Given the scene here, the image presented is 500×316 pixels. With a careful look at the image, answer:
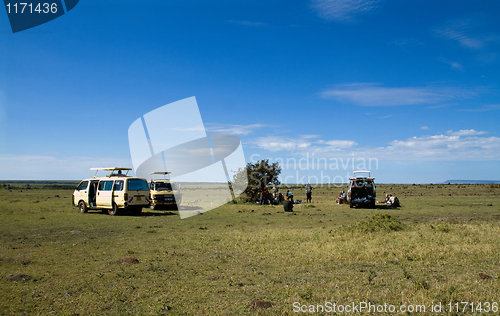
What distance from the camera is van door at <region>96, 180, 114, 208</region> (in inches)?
846

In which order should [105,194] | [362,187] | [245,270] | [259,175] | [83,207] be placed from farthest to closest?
[259,175] → [362,187] → [83,207] → [105,194] → [245,270]

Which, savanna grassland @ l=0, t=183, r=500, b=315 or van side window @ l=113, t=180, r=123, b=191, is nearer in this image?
savanna grassland @ l=0, t=183, r=500, b=315

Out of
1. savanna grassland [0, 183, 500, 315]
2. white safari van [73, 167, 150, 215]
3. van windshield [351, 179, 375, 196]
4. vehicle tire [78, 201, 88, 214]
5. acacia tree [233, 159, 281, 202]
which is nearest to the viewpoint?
savanna grassland [0, 183, 500, 315]

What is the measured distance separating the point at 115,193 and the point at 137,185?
1.50 meters

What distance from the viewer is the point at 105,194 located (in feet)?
71.5

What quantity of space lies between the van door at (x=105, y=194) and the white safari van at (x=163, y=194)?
3861 millimetres

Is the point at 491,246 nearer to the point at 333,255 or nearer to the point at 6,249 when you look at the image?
the point at 333,255

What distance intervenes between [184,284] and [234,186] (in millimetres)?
32863

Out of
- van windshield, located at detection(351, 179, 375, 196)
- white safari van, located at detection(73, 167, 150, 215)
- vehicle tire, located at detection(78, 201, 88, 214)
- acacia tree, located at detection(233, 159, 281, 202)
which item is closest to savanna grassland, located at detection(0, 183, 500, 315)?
white safari van, located at detection(73, 167, 150, 215)

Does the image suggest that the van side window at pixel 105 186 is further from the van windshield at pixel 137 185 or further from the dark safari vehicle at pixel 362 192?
the dark safari vehicle at pixel 362 192

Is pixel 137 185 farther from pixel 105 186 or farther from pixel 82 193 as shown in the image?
pixel 82 193

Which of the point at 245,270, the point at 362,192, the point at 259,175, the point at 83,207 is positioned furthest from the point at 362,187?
the point at 245,270

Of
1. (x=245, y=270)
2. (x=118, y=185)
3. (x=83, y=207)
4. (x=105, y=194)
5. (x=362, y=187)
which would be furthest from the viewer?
(x=362, y=187)

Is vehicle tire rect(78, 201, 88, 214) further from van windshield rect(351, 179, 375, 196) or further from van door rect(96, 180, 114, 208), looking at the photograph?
van windshield rect(351, 179, 375, 196)
